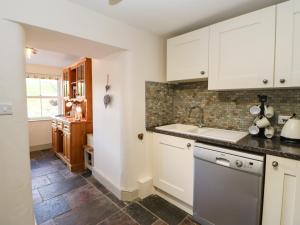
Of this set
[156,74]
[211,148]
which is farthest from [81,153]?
[211,148]

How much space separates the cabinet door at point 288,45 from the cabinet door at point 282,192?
65cm

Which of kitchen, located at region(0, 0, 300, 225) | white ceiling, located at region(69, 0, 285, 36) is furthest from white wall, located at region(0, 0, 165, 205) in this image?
white ceiling, located at region(69, 0, 285, 36)

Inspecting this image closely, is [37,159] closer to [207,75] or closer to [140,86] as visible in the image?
[140,86]

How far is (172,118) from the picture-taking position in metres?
2.58

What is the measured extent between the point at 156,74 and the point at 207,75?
716mm

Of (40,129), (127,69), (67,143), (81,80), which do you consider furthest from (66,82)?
(127,69)

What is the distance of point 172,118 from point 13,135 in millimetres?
1903

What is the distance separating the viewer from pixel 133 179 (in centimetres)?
213

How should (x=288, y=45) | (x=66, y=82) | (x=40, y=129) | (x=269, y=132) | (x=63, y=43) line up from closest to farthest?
(x=288, y=45) → (x=269, y=132) → (x=63, y=43) → (x=66, y=82) → (x=40, y=129)

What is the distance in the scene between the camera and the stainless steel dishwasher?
132 cm

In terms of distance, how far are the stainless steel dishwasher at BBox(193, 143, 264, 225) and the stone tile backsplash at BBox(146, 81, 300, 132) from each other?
0.64 metres

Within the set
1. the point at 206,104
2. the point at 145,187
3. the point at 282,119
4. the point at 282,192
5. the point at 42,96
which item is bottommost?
the point at 145,187

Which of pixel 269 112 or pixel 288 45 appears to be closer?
pixel 288 45

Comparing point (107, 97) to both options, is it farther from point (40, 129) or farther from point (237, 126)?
point (40, 129)
